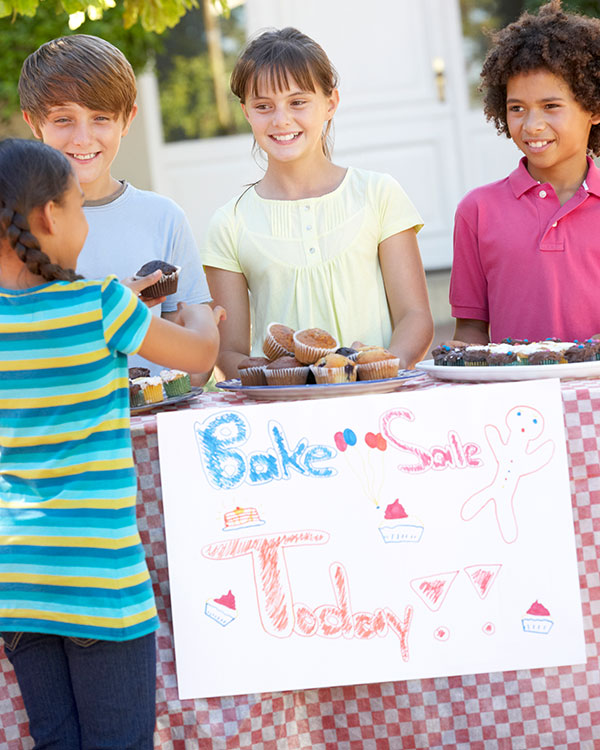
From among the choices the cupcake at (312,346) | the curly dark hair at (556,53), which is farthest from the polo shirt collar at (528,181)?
the cupcake at (312,346)

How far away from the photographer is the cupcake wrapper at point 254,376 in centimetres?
189

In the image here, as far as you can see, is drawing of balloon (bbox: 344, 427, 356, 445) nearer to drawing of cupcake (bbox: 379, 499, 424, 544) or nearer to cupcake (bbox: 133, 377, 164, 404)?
drawing of cupcake (bbox: 379, 499, 424, 544)

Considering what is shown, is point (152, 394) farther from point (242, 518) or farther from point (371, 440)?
point (371, 440)

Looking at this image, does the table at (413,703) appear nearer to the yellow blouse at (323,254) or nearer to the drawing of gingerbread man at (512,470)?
the drawing of gingerbread man at (512,470)

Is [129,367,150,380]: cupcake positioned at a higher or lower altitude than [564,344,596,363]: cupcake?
higher

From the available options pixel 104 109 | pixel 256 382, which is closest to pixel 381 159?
pixel 104 109

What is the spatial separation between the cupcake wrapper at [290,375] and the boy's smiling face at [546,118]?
3.36 feet

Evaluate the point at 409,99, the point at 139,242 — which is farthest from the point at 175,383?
the point at 409,99

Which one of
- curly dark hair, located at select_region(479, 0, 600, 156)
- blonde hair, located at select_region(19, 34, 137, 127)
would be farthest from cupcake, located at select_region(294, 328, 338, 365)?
curly dark hair, located at select_region(479, 0, 600, 156)

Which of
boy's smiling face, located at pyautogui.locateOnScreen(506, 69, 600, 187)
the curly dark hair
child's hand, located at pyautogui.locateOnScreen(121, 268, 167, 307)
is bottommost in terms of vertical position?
child's hand, located at pyautogui.locateOnScreen(121, 268, 167, 307)

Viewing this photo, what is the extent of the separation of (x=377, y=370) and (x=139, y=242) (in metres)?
0.88

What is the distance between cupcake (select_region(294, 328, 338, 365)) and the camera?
74.1 inches

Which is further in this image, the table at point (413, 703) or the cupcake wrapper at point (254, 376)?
the cupcake wrapper at point (254, 376)

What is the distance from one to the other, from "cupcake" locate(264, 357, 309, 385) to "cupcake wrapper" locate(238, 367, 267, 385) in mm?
24
